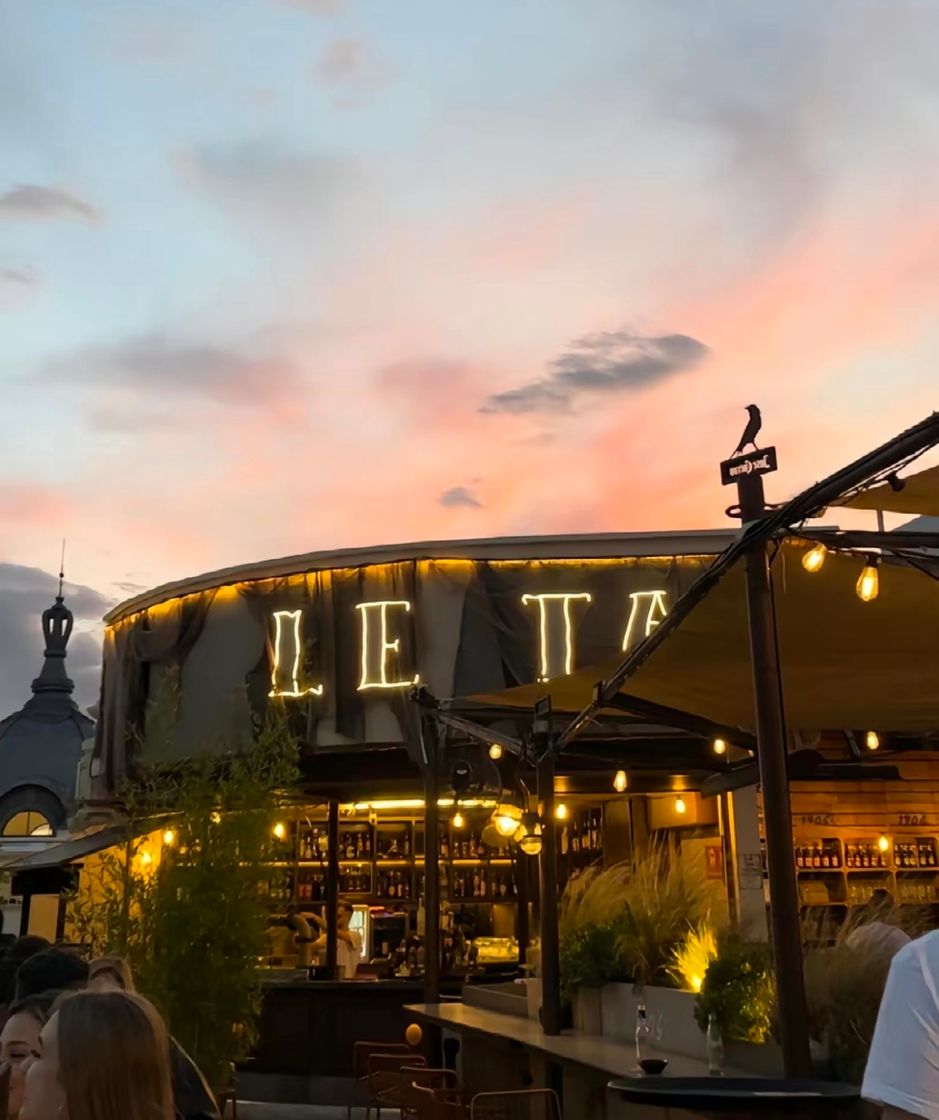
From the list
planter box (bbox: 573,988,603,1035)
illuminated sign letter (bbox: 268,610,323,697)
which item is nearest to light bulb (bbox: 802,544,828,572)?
planter box (bbox: 573,988,603,1035)

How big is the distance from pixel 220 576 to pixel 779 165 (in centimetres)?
752

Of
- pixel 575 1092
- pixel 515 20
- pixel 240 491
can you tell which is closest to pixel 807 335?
pixel 515 20

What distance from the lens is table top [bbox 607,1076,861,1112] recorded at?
3.34 m

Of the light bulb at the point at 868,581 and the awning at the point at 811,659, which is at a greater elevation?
the awning at the point at 811,659

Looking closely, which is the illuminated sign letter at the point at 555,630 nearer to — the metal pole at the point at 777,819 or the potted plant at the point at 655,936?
the potted plant at the point at 655,936

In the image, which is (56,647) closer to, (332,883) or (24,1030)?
(332,883)

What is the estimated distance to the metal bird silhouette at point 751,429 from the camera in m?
4.97

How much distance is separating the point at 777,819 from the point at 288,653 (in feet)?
28.1

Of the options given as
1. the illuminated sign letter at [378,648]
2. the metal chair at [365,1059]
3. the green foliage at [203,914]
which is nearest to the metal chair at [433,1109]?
the green foliage at [203,914]

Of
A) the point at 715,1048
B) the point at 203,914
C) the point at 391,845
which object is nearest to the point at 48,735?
the point at 391,845

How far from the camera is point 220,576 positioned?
13219 millimetres

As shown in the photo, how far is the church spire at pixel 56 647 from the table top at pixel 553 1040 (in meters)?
28.3

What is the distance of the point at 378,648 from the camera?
1215 cm

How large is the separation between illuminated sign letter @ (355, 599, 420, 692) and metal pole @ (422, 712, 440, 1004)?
1.97 m
